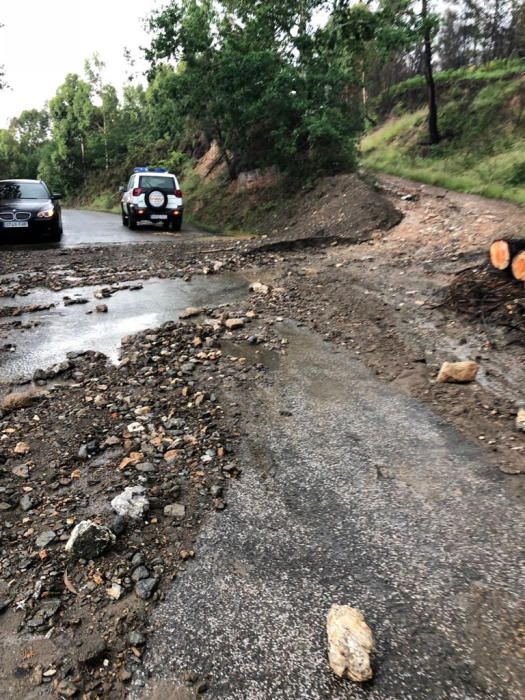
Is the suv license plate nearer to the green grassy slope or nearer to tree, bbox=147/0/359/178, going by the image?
tree, bbox=147/0/359/178

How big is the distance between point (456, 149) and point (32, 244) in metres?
19.4

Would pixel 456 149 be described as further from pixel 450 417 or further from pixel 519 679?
pixel 519 679

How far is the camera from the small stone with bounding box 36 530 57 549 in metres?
2.71

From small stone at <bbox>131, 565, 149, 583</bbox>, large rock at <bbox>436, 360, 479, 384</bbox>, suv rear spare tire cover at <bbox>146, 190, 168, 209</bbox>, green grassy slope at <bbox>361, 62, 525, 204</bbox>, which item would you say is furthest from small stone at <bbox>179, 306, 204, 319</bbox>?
suv rear spare tire cover at <bbox>146, 190, 168, 209</bbox>

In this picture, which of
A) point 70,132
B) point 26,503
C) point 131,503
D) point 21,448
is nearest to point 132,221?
point 21,448

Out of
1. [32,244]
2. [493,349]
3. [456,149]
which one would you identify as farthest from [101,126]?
[493,349]

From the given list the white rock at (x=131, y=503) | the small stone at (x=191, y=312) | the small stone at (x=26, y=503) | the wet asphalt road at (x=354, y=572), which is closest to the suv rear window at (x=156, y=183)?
the small stone at (x=191, y=312)

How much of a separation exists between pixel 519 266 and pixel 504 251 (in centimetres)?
37

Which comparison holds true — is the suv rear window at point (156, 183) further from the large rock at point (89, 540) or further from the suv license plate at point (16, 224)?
the large rock at point (89, 540)

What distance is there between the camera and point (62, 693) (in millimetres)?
1954

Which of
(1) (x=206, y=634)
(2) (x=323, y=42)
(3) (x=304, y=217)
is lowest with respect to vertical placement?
(1) (x=206, y=634)

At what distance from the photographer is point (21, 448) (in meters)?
3.63

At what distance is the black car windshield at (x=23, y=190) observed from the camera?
12.9 metres

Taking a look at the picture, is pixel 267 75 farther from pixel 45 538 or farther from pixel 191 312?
pixel 45 538
